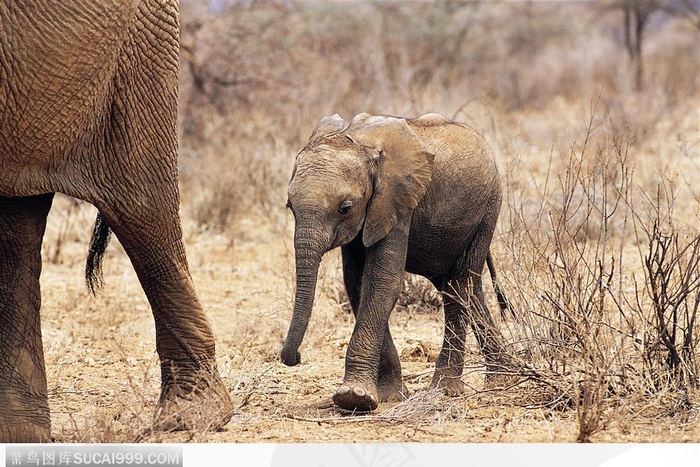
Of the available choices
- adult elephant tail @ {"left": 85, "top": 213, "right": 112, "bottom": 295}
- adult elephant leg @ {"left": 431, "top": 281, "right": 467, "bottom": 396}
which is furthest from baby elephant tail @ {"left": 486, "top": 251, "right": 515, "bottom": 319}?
adult elephant tail @ {"left": 85, "top": 213, "right": 112, "bottom": 295}

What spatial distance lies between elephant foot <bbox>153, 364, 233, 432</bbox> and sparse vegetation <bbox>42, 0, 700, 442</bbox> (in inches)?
2.4

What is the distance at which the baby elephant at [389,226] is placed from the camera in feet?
14.8

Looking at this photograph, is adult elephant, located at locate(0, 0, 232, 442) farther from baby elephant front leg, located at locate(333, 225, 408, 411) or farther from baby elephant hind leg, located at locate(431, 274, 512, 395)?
baby elephant hind leg, located at locate(431, 274, 512, 395)

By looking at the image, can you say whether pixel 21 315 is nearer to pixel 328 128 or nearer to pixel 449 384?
pixel 328 128

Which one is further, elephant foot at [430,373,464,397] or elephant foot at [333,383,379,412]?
elephant foot at [430,373,464,397]

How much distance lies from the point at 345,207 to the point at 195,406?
91 centimetres

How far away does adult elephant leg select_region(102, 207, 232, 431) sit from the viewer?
4.48 metres

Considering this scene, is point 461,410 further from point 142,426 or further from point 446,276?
point 142,426

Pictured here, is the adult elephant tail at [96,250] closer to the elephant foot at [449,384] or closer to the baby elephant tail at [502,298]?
the elephant foot at [449,384]

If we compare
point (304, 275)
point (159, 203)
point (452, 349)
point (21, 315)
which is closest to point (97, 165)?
point (159, 203)

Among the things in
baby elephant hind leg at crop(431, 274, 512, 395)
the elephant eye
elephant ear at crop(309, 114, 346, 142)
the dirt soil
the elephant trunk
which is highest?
elephant ear at crop(309, 114, 346, 142)

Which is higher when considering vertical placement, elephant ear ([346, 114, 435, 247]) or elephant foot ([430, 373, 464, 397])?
elephant ear ([346, 114, 435, 247])

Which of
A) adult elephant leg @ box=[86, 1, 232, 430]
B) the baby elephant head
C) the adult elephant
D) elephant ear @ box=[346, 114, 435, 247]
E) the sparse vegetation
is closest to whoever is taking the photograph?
the adult elephant

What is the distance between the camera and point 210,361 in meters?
4.79
